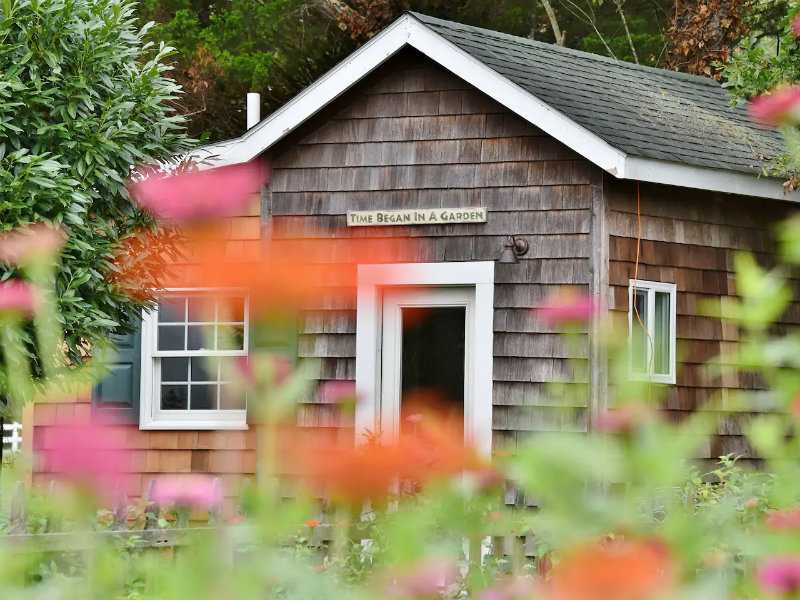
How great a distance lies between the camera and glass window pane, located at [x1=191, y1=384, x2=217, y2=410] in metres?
10.8

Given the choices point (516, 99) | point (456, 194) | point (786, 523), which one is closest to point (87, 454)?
point (786, 523)

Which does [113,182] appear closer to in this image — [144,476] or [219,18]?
[144,476]

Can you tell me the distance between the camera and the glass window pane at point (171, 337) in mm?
10867

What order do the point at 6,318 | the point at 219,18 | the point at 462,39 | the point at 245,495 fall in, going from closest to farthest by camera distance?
the point at 245,495
the point at 6,318
the point at 462,39
the point at 219,18

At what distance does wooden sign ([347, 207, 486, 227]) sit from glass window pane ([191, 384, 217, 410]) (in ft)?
6.24

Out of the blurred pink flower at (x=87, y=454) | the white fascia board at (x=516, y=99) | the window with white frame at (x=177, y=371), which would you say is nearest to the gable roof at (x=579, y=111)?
the white fascia board at (x=516, y=99)

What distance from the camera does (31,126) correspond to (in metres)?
9.51

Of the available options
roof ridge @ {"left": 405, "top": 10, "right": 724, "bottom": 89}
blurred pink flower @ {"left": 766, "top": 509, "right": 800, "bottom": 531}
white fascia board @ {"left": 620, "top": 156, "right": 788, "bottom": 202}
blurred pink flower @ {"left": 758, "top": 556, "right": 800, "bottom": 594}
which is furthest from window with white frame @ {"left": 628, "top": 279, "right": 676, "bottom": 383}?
blurred pink flower @ {"left": 758, "top": 556, "right": 800, "bottom": 594}

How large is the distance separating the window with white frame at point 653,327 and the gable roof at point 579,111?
0.79m

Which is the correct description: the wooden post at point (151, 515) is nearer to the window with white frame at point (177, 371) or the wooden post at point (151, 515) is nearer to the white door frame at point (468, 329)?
the white door frame at point (468, 329)

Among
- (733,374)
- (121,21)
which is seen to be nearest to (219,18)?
(121,21)

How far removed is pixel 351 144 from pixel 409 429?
7.51ft

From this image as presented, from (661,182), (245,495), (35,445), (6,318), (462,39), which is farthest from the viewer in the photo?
(35,445)

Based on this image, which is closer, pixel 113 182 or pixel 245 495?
pixel 245 495
